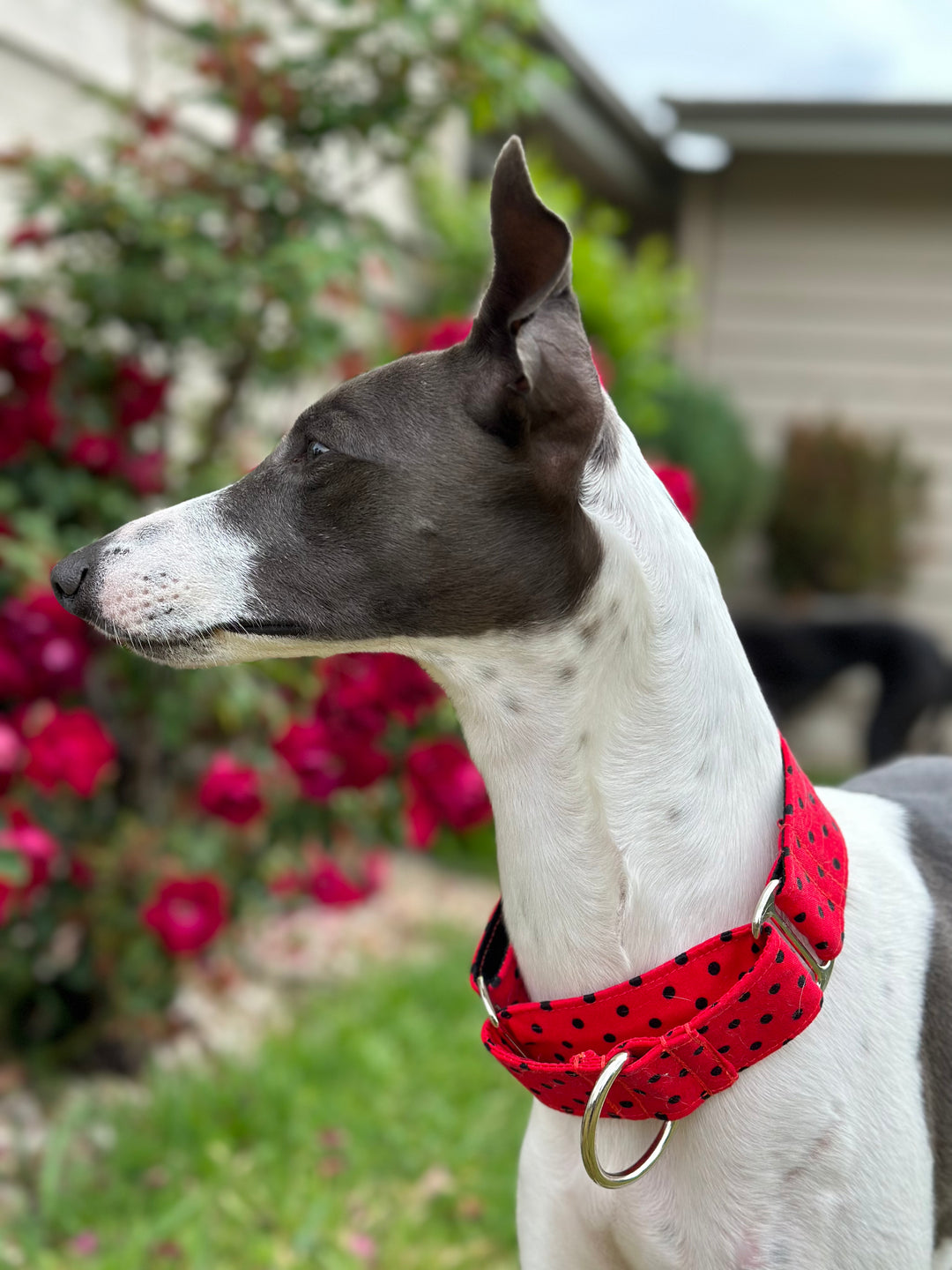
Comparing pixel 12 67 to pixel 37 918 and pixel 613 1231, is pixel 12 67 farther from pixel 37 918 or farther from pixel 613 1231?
pixel 613 1231

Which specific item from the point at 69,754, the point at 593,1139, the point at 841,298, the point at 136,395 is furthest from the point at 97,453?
the point at 841,298

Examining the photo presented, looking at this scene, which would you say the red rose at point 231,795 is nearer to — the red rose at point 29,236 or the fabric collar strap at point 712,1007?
the red rose at point 29,236

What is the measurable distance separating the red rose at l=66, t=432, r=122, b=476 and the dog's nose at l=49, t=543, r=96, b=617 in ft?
5.16

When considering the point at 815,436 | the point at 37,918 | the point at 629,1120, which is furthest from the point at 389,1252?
the point at 815,436

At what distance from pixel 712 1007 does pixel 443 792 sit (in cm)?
155

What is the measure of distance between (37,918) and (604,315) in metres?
4.16

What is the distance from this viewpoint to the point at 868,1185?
4.61 ft

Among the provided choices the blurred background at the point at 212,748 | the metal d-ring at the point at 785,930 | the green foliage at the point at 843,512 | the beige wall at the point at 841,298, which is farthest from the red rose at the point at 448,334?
the beige wall at the point at 841,298

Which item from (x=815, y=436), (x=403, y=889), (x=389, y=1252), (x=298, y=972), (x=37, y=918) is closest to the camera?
(x=389, y=1252)

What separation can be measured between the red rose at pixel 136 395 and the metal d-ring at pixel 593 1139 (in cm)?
226

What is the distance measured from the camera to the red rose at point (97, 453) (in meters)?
3.01

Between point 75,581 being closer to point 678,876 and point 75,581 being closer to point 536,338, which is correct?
point 536,338

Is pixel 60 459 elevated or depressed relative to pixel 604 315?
depressed

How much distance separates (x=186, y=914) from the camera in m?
2.91
